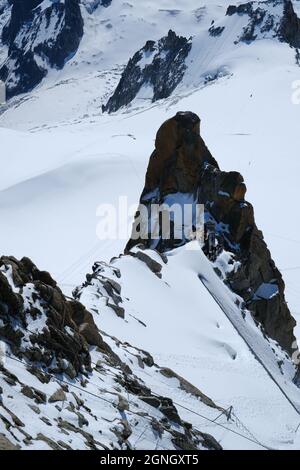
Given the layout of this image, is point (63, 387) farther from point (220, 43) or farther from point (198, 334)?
point (220, 43)

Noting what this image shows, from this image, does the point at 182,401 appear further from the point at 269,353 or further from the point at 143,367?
the point at 269,353

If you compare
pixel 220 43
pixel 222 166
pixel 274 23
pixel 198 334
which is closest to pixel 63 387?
pixel 198 334

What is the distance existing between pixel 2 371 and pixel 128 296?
1206 centimetres

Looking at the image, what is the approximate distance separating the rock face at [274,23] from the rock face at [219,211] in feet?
272

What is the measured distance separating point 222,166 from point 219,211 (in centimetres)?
2653

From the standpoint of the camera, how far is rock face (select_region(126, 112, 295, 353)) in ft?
103

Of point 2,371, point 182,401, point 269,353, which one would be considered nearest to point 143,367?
point 182,401

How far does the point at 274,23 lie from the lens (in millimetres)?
114875

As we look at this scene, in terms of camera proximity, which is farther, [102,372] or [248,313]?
[248,313]

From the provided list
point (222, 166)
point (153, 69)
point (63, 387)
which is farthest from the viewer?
point (153, 69)

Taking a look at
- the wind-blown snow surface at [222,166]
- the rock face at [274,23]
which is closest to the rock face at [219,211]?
the wind-blown snow surface at [222,166]

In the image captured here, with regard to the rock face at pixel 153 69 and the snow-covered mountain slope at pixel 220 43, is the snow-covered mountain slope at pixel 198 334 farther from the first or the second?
the rock face at pixel 153 69

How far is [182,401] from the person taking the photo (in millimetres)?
16672

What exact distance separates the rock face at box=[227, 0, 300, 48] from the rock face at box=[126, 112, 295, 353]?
272ft
